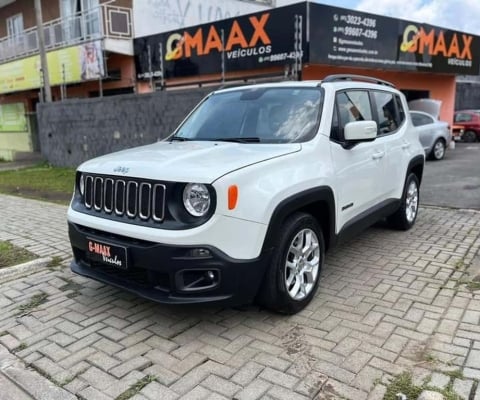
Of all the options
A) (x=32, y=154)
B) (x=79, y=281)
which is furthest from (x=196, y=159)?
(x=32, y=154)

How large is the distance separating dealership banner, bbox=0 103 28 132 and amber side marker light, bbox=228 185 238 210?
852 inches

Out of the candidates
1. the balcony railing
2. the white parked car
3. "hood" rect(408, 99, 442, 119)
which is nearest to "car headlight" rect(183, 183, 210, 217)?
the white parked car

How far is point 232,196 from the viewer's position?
3.13m

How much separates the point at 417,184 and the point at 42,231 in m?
5.41

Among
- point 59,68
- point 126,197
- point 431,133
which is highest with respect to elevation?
point 59,68

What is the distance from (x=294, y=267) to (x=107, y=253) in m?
1.49

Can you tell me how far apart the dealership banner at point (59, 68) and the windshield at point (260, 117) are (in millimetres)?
12061

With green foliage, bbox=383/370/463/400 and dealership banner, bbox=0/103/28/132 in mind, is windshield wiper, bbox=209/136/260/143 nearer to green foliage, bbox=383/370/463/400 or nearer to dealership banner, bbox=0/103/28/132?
green foliage, bbox=383/370/463/400

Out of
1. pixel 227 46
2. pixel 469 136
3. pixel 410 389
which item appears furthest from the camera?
pixel 469 136

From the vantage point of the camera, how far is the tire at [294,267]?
3471 mm

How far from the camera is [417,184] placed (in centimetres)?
651

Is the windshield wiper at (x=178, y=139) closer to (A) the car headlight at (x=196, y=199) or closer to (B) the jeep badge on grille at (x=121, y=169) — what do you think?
(B) the jeep badge on grille at (x=121, y=169)

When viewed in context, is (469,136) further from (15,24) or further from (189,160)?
(15,24)

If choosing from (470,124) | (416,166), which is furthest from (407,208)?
(470,124)
